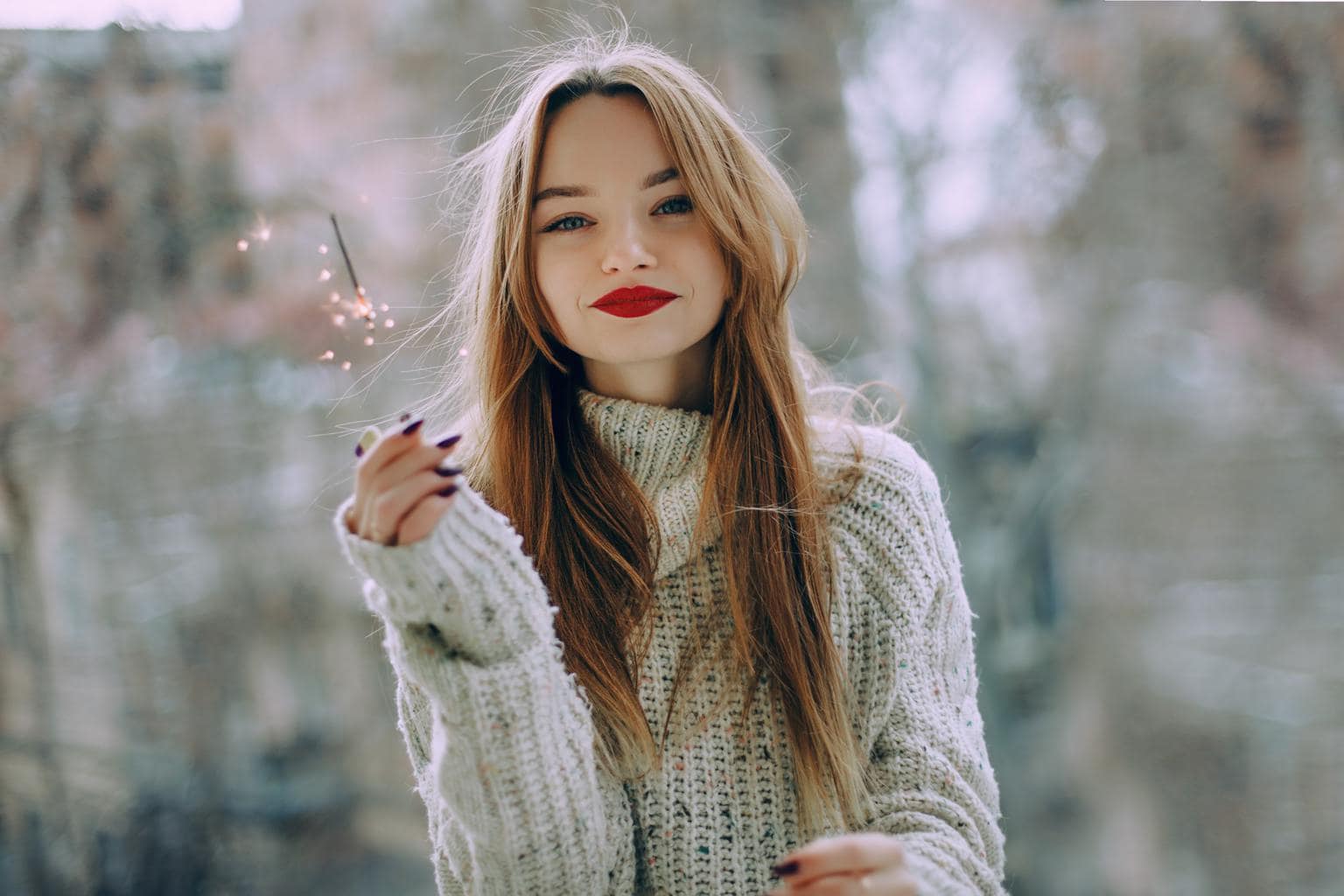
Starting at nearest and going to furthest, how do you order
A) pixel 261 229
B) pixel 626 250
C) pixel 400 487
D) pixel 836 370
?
pixel 400 487
pixel 626 250
pixel 261 229
pixel 836 370

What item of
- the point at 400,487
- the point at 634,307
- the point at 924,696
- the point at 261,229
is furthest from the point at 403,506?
the point at 261,229

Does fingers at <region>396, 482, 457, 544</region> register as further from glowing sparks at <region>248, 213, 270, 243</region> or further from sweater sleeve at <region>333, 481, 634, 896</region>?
glowing sparks at <region>248, 213, 270, 243</region>

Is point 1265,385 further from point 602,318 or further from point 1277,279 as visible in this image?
point 602,318

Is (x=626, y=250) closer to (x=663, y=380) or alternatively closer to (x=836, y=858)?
(x=663, y=380)

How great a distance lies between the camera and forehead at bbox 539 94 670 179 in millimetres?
787

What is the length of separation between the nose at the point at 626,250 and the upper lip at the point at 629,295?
17 mm

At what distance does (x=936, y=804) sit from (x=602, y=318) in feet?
1.51

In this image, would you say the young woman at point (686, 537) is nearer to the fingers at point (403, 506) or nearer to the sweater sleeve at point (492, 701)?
the sweater sleeve at point (492, 701)

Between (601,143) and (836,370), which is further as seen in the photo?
(836,370)

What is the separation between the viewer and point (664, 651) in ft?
2.66

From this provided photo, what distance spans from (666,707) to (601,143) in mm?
455

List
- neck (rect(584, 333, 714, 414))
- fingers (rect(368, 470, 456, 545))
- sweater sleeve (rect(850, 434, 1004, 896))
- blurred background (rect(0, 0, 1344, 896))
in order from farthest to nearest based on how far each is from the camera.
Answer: blurred background (rect(0, 0, 1344, 896))
neck (rect(584, 333, 714, 414))
sweater sleeve (rect(850, 434, 1004, 896))
fingers (rect(368, 470, 456, 545))

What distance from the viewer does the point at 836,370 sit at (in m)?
1.84

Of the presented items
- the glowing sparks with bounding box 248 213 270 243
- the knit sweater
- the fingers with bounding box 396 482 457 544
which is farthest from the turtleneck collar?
the glowing sparks with bounding box 248 213 270 243
